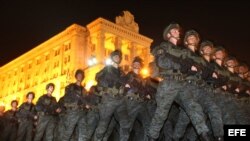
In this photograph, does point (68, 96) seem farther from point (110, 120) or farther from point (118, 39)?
point (118, 39)

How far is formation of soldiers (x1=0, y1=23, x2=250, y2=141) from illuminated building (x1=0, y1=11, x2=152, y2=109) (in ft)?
153

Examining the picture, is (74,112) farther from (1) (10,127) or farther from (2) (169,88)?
(1) (10,127)

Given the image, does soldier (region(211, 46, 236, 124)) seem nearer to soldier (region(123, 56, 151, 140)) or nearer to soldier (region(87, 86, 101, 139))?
soldier (region(123, 56, 151, 140))

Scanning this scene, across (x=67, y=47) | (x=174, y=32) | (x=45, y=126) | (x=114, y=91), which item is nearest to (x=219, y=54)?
(x=174, y=32)

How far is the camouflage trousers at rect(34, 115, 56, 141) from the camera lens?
1123cm

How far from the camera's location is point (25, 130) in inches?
483

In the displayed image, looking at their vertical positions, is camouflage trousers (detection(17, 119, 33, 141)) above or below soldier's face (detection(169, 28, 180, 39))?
below

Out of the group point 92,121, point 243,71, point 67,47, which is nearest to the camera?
point 243,71

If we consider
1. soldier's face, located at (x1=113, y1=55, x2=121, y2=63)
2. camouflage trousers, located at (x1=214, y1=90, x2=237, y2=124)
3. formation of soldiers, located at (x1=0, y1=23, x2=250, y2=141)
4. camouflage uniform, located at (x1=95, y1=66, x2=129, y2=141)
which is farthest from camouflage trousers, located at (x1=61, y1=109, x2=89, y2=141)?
camouflage trousers, located at (x1=214, y1=90, x2=237, y2=124)

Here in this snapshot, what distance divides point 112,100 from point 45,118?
9.80 ft

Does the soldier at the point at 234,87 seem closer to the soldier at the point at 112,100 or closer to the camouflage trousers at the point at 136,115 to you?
the camouflage trousers at the point at 136,115

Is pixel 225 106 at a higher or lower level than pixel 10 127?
higher

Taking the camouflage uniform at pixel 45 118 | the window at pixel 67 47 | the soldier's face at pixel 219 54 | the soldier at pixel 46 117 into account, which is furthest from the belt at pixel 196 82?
the window at pixel 67 47

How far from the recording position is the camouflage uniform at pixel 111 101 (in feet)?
29.8
